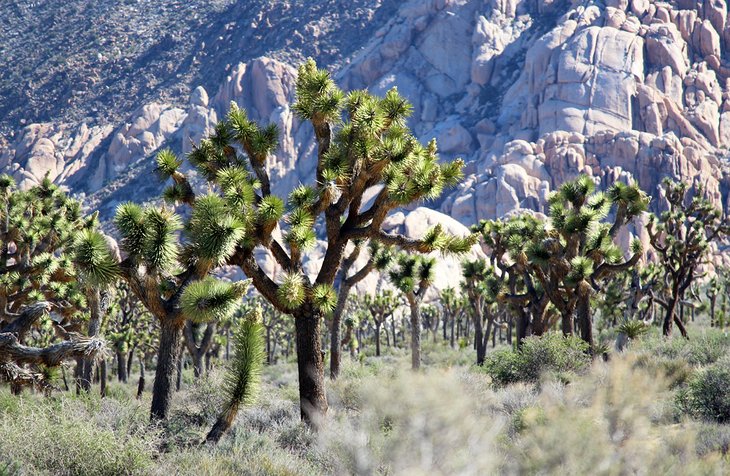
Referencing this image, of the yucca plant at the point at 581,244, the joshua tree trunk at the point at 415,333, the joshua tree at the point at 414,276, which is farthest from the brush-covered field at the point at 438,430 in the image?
the joshua tree trunk at the point at 415,333

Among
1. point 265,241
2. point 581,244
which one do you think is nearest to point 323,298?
point 265,241

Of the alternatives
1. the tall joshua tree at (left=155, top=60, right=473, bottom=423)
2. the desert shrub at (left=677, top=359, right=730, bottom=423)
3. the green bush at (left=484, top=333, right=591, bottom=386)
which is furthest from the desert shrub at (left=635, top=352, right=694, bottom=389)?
the tall joshua tree at (left=155, top=60, right=473, bottom=423)

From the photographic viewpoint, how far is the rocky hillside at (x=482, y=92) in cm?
8394

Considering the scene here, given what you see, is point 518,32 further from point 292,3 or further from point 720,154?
point 292,3

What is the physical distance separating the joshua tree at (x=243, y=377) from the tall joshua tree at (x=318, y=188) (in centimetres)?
153

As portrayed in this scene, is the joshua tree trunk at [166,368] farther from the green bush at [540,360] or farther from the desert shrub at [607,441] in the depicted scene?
the desert shrub at [607,441]

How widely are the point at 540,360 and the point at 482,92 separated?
99.5 metres

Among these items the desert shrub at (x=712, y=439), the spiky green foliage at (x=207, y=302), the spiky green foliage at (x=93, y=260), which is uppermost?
the spiky green foliage at (x=93, y=260)

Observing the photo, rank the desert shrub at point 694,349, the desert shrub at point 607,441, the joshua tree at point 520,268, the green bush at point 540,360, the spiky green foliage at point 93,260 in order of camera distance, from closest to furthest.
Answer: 1. the desert shrub at point 607,441
2. the spiky green foliage at point 93,260
3. the green bush at point 540,360
4. the desert shrub at point 694,349
5. the joshua tree at point 520,268

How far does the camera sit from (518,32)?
11394 cm

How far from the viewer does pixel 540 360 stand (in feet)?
42.2

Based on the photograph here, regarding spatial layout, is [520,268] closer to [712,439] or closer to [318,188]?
[318,188]

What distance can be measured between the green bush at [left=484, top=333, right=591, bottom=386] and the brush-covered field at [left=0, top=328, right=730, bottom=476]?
0.03 metres

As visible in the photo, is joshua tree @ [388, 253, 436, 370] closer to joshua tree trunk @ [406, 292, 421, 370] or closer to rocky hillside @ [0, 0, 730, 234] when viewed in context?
joshua tree trunk @ [406, 292, 421, 370]
